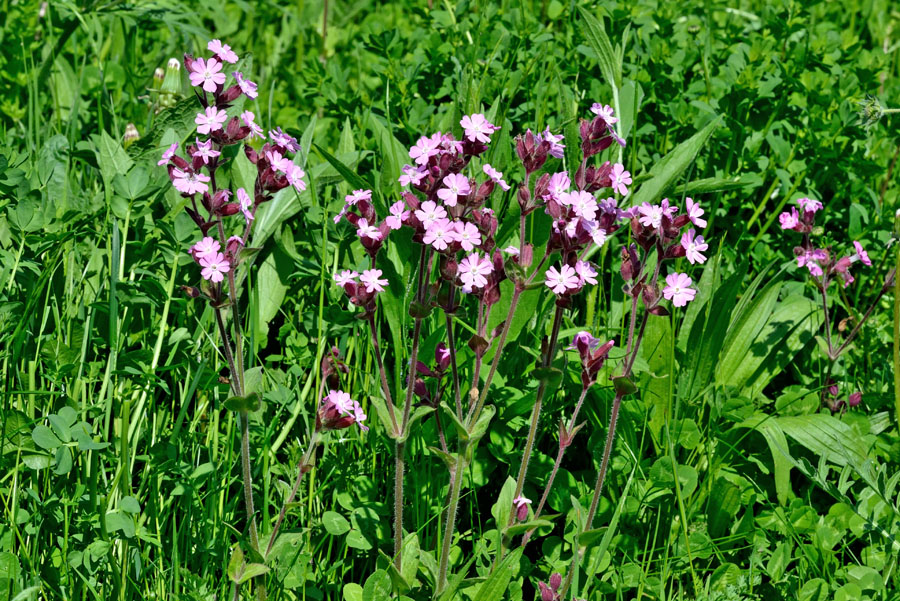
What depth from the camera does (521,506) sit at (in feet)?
7.43

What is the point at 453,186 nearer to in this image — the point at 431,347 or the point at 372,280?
the point at 372,280

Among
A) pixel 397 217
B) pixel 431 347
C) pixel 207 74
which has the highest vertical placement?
pixel 207 74

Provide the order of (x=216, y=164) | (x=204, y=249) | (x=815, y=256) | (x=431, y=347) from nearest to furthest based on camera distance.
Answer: (x=204, y=249) < (x=216, y=164) < (x=431, y=347) < (x=815, y=256)

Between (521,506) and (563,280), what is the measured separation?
612 mm

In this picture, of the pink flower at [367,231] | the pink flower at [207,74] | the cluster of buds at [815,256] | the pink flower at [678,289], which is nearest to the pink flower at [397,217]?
the pink flower at [367,231]

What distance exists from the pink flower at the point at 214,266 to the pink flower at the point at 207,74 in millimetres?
371

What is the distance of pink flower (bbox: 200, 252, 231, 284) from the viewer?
6.48 feet

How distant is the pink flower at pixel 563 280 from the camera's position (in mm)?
2020

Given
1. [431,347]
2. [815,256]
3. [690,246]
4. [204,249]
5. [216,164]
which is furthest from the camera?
[815,256]

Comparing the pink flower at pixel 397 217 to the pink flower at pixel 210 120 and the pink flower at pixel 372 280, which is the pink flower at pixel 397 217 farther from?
the pink flower at pixel 210 120

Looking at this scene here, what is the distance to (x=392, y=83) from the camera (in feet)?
12.2

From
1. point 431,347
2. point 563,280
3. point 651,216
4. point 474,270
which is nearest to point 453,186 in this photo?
point 474,270

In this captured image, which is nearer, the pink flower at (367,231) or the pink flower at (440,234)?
the pink flower at (440,234)

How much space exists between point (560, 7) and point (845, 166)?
1.47 m
